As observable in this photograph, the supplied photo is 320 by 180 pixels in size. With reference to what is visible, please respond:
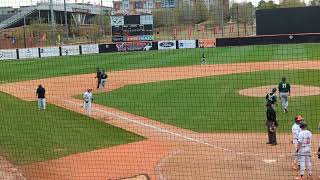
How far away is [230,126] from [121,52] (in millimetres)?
29148

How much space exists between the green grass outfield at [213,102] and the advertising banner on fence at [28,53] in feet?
62.9

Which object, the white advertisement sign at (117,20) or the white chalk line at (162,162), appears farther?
the white advertisement sign at (117,20)

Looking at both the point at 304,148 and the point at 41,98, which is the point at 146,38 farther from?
the point at 304,148

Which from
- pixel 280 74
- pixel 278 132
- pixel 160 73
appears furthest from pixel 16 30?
pixel 278 132

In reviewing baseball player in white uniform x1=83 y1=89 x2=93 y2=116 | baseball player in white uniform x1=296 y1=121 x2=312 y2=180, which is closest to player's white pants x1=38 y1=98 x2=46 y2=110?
baseball player in white uniform x1=83 y1=89 x2=93 y2=116

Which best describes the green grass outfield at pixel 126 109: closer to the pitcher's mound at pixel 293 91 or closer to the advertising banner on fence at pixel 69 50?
the pitcher's mound at pixel 293 91

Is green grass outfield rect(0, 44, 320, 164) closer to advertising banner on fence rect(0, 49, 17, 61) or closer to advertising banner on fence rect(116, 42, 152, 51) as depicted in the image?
advertising banner on fence rect(0, 49, 17, 61)

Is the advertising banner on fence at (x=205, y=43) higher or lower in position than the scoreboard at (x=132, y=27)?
lower

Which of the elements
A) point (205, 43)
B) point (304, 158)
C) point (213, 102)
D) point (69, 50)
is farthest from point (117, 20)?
point (304, 158)

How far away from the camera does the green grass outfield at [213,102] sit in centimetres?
1627

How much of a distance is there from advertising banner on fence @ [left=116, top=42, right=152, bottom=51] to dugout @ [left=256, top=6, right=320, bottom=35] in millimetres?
10101

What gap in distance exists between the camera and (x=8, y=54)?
4303 centimetres

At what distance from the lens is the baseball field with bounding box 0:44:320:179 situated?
11586 millimetres

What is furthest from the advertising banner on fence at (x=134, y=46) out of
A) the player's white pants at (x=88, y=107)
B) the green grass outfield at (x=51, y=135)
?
the player's white pants at (x=88, y=107)
